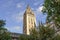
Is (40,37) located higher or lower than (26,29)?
lower

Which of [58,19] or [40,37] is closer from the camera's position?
[58,19]

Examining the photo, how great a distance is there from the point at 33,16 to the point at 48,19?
12250cm

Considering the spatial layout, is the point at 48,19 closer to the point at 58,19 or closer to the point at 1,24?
the point at 58,19

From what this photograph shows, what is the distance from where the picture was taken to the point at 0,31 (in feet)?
102

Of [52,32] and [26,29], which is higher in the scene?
[26,29]

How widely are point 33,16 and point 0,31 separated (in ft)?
366

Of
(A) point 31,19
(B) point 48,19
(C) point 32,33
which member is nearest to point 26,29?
(A) point 31,19

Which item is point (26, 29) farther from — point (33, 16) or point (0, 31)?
point (0, 31)

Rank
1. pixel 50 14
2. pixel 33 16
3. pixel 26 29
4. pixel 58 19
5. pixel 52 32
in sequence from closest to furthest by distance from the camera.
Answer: pixel 58 19 < pixel 50 14 < pixel 52 32 < pixel 26 29 < pixel 33 16

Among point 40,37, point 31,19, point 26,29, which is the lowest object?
point 40,37

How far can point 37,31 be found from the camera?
32750 millimetres

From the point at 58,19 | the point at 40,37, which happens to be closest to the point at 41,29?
the point at 40,37

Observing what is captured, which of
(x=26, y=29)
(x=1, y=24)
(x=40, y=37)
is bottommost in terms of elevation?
(x=40, y=37)

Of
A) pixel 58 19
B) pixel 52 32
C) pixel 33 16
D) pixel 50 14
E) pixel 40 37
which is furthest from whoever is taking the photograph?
pixel 33 16
